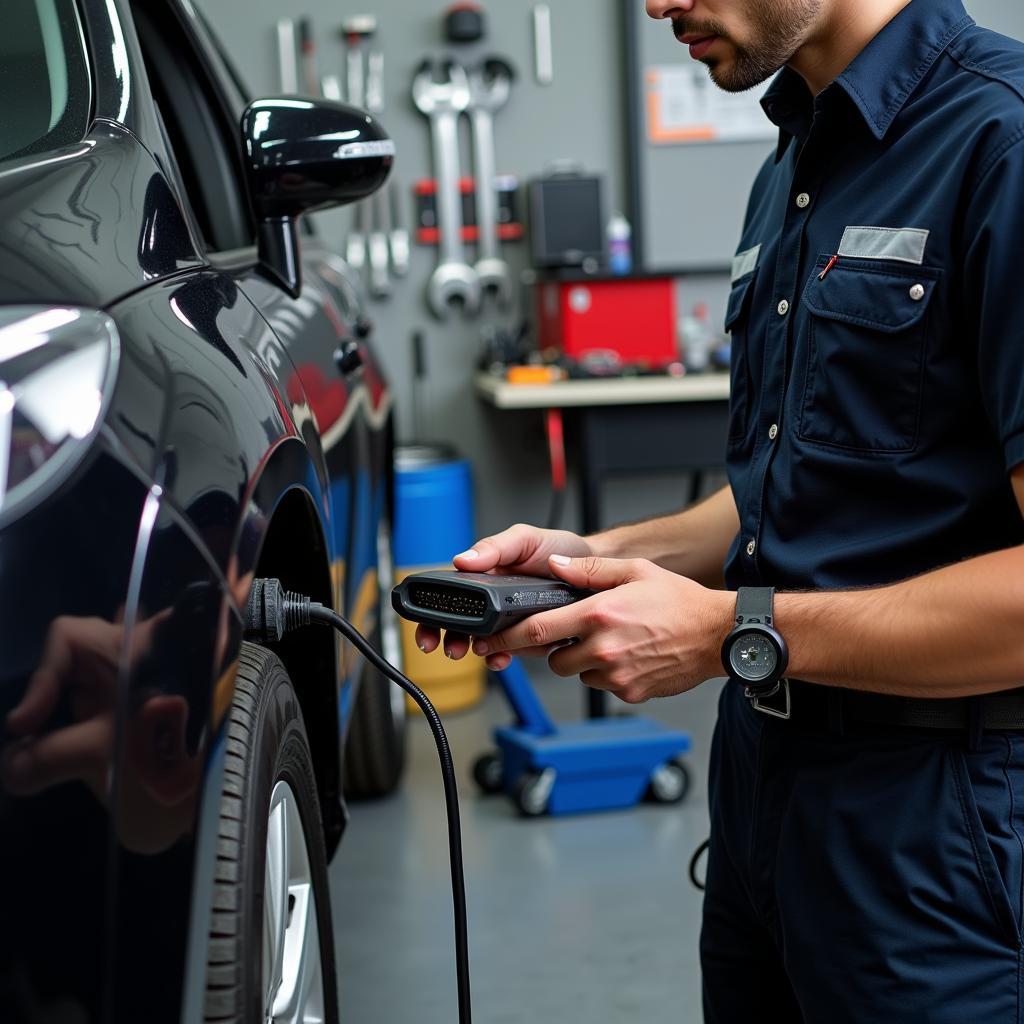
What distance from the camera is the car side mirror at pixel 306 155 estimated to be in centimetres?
152

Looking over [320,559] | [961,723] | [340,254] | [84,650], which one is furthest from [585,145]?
[84,650]

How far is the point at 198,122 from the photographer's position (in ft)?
6.36

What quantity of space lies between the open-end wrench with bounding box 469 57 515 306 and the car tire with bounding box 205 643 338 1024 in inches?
138

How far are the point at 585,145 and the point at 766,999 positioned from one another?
3705mm

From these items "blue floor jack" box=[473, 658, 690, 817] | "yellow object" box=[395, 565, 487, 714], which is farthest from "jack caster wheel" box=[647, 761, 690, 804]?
"yellow object" box=[395, 565, 487, 714]

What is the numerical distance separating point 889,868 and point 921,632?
244 mm

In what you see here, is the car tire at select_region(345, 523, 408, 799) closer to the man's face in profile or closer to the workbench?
the workbench

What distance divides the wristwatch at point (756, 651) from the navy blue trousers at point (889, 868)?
0.14 m

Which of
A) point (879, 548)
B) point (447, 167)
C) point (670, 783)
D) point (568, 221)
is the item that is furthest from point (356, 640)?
point (447, 167)

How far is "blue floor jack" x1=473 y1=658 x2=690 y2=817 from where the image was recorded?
3.07 m

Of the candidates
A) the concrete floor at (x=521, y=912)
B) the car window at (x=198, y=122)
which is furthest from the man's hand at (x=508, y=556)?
the concrete floor at (x=521, y=912)

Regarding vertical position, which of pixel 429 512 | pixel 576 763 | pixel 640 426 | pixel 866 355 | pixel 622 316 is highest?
pixel 866 355

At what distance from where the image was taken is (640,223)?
460 cm

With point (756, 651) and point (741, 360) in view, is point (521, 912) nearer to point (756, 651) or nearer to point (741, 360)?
point (741, 360)
